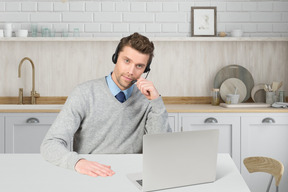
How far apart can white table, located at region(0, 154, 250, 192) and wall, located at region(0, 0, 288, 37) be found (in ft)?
7.85

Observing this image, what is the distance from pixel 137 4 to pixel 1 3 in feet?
4.68

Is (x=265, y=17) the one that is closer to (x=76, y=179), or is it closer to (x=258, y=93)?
(x=258, y=93)

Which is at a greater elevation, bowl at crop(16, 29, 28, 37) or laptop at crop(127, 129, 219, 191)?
bowl at crop(16, 29, 28, 37)

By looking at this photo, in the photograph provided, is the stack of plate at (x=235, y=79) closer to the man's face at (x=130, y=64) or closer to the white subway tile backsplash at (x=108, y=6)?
the white subway tile backsplash at (x=108, y=6)

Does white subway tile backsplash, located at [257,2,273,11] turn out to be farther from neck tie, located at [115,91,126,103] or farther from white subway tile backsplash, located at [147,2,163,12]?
neck tie, located at [115,91,126,103]

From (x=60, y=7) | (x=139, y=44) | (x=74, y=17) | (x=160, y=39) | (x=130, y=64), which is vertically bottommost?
(x=130, y=64)

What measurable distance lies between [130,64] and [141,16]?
2.04 m

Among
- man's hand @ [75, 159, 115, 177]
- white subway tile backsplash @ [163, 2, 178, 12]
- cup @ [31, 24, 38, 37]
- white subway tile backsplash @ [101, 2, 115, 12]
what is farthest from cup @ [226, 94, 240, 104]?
man's hand @ [75, 159, 115, 177]

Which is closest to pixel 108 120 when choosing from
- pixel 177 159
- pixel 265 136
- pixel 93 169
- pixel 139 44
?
pixel 139 44

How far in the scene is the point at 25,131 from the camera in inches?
128

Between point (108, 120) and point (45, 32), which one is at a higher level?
point (45, 32)

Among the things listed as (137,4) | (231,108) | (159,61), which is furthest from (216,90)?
(137,4)

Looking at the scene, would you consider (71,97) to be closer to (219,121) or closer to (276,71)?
(219,121)

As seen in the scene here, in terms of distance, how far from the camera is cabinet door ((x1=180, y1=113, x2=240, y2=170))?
322cm
